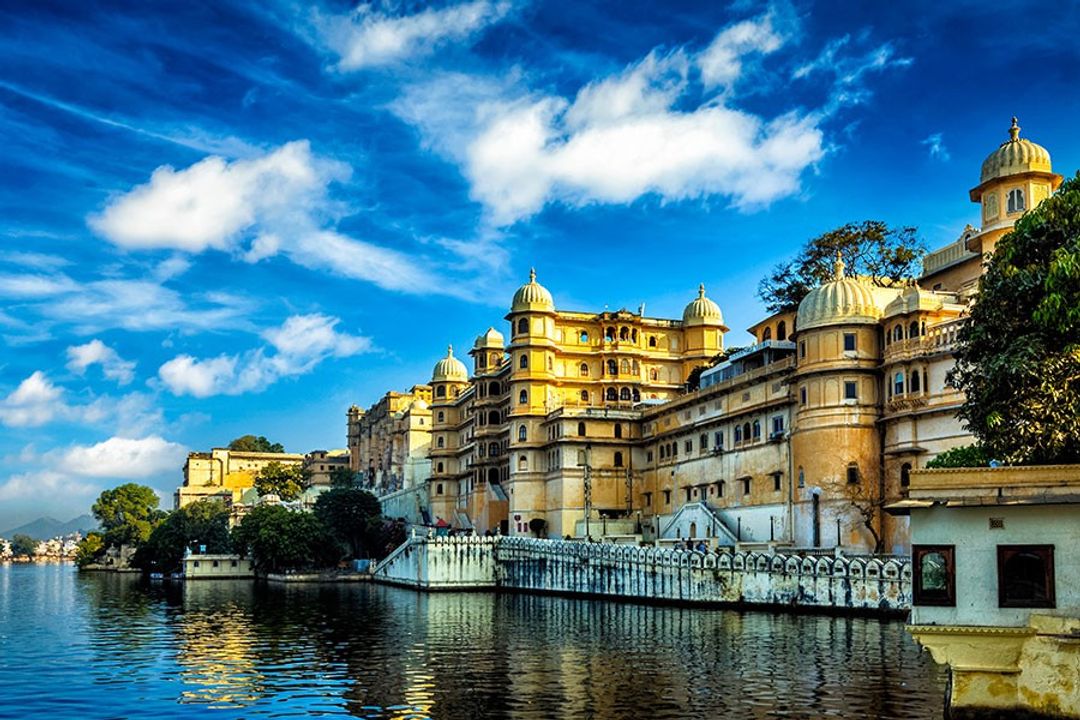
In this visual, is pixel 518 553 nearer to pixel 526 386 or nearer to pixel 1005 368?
pixel 526 386

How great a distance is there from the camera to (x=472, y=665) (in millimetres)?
35438

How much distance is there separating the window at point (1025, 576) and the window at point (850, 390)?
34889 millimetres

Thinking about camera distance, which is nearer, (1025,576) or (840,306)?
(1025,576)

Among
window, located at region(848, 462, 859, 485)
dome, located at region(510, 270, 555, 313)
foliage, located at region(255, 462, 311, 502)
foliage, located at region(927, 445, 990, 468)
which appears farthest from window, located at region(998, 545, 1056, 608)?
foliage, located at region(255, 462, 311, 502)

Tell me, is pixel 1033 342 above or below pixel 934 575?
above

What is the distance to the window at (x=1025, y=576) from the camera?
22188 mm

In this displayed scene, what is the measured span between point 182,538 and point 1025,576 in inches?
4323

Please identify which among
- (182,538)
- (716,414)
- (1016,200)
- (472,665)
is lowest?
(182,538)

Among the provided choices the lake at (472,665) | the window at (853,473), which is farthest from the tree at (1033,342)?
the window at (853,473)

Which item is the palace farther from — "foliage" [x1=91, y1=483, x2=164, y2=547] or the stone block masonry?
"foliage" [x1=91, y1=483, x2=164, y2=547]

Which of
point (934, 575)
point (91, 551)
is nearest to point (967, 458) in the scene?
point (934, 575)

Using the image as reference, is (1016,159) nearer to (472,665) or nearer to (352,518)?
(472,665)

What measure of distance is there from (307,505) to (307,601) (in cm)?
6872

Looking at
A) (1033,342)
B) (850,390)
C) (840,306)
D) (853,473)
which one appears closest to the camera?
(1033,342)
